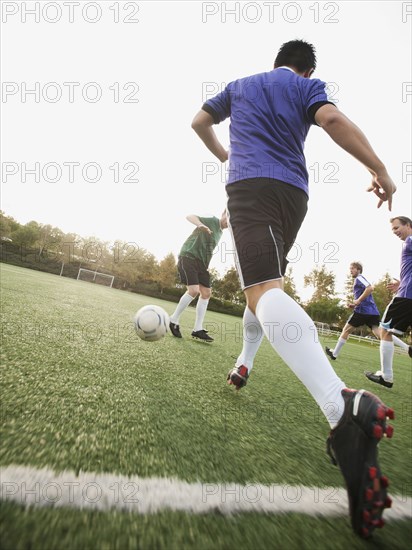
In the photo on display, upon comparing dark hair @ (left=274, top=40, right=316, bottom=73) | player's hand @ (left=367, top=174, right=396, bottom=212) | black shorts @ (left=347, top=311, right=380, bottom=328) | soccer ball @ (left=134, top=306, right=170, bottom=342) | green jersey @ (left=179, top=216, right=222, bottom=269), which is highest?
dark hair @ (left=274, top=40, right=316, bottom=73)

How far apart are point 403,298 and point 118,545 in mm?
5158

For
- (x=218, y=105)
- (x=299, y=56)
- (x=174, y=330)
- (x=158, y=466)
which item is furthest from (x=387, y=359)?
(x=158, y=466)

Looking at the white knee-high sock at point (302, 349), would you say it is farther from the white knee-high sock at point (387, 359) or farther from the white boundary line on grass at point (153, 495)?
the white knee-high sock at point (387, 359)

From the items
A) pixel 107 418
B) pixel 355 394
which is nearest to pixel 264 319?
pixel 355 394

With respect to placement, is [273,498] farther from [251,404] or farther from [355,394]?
[251,404]

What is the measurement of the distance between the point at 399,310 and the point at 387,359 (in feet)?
2.68

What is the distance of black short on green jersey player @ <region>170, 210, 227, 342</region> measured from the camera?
5152mm

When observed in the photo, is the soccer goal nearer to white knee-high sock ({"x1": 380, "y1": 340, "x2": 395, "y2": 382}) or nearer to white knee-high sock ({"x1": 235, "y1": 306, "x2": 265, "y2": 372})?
white knee-high sock ({"x1": 380, "y1": 340, "x2": 395, "y2": 382})

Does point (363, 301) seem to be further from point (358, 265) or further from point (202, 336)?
point (202, 336)

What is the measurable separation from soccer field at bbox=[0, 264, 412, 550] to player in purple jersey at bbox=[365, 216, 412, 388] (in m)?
2.73

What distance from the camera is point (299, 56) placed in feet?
6.67

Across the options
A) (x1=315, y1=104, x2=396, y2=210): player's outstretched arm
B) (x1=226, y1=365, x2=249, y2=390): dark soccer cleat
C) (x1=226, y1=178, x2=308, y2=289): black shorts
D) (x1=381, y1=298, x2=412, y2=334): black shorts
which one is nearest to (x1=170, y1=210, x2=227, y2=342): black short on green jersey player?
(x1=226, y1=365, x2=249, y2=390): dark soccer cleat

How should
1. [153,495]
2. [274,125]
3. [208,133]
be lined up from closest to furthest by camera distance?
[153,495]
[274,125]
[208,133]

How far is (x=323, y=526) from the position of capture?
932mm
